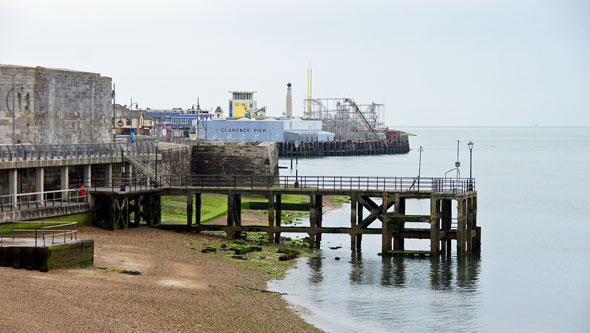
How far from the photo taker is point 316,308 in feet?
119

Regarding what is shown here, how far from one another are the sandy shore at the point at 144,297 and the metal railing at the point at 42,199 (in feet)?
11.9

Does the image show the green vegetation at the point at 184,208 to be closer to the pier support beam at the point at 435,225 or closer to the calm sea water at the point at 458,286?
the calm sea water at the point at 458,286

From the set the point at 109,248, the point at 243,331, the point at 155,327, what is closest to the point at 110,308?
the point at 155,327

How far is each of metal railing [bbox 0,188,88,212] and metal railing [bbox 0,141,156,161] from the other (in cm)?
202

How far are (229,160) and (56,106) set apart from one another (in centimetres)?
2369

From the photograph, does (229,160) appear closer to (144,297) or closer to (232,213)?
(232,213)

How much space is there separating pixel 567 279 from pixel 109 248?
948 inches

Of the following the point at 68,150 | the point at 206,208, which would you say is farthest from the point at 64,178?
the point at 206,208

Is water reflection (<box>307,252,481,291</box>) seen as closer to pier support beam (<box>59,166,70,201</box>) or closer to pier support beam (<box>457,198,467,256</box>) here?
pier support beam (<box>457,198,467,256</box>)

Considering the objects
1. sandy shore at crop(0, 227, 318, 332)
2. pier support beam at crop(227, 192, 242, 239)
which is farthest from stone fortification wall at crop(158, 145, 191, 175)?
sandy shore at crop(0, 227, 318, 332)

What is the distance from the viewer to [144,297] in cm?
3119

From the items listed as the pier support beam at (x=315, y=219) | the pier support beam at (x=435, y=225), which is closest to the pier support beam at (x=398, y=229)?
the pier support beam at (x=435, y=225)

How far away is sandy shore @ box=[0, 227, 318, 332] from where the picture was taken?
26.3m

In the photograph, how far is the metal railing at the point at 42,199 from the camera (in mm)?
43406
